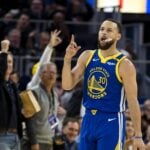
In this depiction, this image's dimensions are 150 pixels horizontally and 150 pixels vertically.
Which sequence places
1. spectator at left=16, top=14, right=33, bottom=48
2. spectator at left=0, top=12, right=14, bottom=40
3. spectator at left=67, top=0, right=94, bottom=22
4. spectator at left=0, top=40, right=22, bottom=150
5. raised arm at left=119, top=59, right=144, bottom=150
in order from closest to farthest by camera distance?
raised arm at left=119, top=59, right=144, bottom=150 < spectator at left=0, top=40, right=22, bottom=150 < spectator at left=16, top=14, right=33, bottom=48 < spectator at left=0, top=12, right=14, bottom=40 < spectator at left=67, top=0, right=94, bottom=22

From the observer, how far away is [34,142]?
30.6 ft

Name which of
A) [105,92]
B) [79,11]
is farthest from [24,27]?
[105,92]

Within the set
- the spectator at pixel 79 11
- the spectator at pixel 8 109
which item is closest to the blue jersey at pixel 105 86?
the spectator at pixel 8 109

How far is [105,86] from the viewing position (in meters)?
7.77

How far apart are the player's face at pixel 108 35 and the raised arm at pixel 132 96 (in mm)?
258

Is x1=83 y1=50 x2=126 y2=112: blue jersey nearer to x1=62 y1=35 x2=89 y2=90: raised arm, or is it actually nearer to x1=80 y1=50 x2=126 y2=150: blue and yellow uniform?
x1=80 y1=50 x2=126 y2=150: blue and yellow uniform

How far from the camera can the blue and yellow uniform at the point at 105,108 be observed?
25.3ft

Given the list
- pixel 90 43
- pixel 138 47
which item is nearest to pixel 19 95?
pixel 90 43

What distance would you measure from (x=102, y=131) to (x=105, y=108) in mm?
228

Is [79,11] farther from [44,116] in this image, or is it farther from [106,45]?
[106,45]

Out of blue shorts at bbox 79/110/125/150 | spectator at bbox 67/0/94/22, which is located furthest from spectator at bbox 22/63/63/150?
spectator at bbox 67/0/94/22

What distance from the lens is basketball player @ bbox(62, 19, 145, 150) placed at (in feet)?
25.3

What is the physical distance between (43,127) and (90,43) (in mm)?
4586

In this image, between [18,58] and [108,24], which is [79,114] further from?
[108,24]
